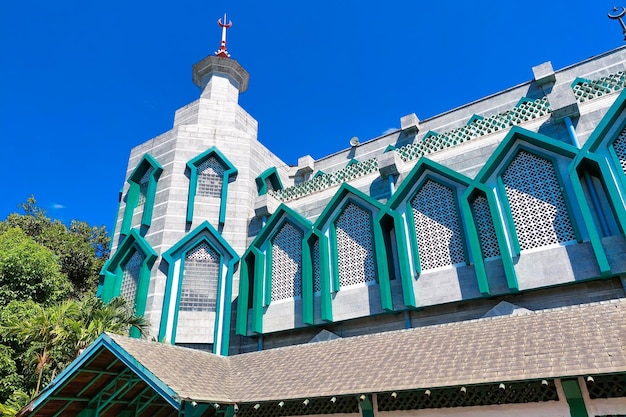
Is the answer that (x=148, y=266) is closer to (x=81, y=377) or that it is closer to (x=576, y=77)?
(x=81, y=377)

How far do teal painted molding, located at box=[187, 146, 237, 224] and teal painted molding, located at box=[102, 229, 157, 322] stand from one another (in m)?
1.98

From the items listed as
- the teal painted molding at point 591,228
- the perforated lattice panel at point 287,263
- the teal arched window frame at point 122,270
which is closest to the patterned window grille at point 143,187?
the teal arched window frame at point 122,270

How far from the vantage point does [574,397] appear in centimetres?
647

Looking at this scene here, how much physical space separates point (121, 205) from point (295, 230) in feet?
27.8

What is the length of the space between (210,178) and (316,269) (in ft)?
21.4

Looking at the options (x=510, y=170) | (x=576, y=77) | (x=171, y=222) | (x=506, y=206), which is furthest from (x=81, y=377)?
(x=576, y=77)

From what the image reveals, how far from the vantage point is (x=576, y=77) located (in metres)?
16.5

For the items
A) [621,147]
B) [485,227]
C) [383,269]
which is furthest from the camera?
[383,269]

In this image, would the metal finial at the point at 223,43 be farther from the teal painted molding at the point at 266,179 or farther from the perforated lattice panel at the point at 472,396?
the perforated lattice panel at the point at 472,396

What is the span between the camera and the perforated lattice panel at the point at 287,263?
14797mm

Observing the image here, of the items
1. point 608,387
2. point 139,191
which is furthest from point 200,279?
point 608,387

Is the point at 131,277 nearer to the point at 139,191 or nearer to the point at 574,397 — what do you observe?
the point at 139,191

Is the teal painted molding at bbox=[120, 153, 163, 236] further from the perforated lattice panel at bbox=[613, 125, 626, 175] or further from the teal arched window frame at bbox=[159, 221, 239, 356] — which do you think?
the perforated lattice panel at bbox=[613, 125, 626, 175]

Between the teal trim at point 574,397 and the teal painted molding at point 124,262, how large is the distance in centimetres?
1311
